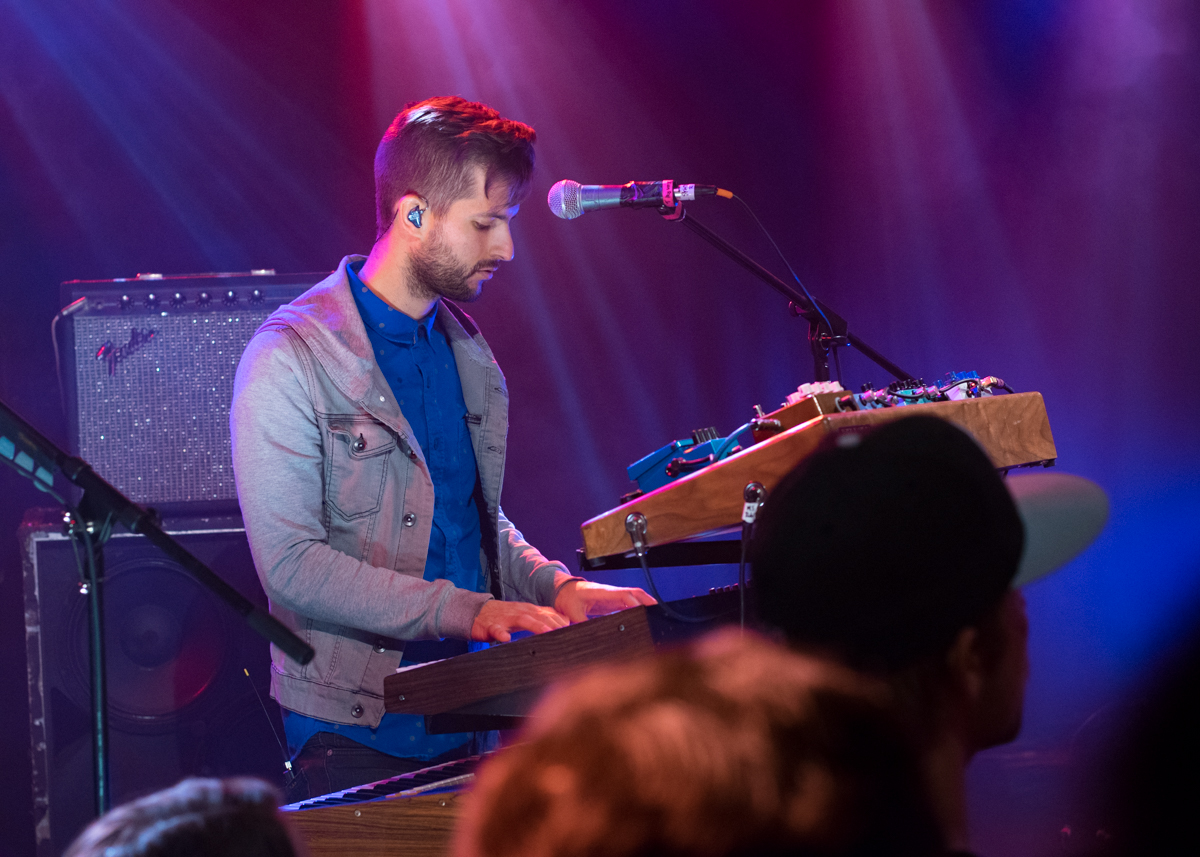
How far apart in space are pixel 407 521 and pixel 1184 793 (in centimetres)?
326

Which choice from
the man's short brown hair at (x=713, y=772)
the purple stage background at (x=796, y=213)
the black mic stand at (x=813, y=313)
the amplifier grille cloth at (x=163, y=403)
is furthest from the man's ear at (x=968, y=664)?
the purple stage background at (x=796, y=213)

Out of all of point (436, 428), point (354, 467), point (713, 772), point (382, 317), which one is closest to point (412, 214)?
point (382, 317)

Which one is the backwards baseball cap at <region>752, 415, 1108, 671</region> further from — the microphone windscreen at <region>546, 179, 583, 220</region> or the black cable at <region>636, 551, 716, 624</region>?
the microphone windscreen at <region>546, 179, 583, 220</region>

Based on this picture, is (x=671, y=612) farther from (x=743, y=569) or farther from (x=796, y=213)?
(x=796, y=213)

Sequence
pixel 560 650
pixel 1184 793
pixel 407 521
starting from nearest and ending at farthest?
pixel 560 650 → pixel 407 521 → pixel 1184 793

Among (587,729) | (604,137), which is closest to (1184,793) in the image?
(604,137)

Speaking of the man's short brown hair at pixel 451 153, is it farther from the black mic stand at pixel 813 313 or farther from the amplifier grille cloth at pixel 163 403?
the amplifier grille cloth at pixel 163 403

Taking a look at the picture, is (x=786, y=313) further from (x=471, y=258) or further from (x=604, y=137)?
(x=471, y=258)

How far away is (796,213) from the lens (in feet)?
16.2

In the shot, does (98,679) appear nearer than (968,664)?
No

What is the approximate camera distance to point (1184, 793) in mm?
3898

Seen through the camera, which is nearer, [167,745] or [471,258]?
[471,258]

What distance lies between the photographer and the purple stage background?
4469 millimetres

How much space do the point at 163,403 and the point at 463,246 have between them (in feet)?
5.10
